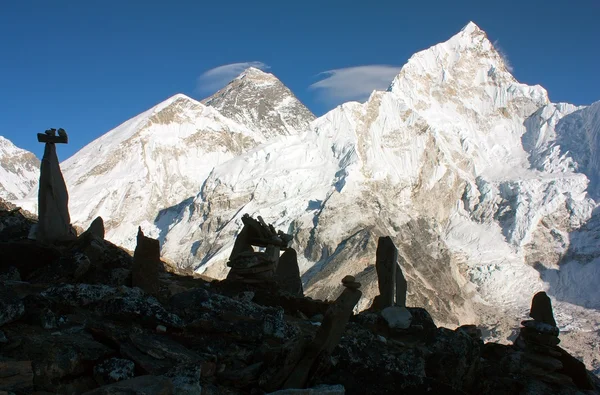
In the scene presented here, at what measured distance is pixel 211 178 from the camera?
5354 inches

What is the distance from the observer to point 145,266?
938cm

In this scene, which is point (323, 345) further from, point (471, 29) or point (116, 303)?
point (471, 29)

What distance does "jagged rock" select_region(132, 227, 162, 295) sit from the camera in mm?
9297

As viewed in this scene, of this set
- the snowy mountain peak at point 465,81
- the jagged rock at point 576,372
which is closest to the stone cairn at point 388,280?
the jagged rock at point 576,372

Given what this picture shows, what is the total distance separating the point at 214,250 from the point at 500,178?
7262 cm

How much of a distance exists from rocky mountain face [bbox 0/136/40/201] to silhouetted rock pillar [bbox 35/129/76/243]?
145 meters

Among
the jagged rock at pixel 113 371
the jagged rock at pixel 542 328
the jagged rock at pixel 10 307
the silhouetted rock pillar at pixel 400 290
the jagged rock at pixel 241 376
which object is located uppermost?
the silhouetted rock pillar at pixel 400 290

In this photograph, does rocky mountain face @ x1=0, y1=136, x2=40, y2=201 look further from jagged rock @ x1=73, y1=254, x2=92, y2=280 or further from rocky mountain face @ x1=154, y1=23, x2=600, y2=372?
jagged rock @ x1=73, y1=254, x2=92, y2=280

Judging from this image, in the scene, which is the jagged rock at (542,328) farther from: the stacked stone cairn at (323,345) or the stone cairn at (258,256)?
the stone cairn at (258,256)

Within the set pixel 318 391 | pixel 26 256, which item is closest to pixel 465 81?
pixel 26 256

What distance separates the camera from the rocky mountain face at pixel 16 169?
154750 millimetres

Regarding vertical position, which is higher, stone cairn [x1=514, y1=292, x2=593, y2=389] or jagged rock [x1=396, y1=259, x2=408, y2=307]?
jagged rock [x1=396, y1=259, x2=408, y2=307]

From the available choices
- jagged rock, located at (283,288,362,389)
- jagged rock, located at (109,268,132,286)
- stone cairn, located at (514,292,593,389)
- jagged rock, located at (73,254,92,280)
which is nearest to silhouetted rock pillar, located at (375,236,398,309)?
stone cairn, located at (514,292,593,389)

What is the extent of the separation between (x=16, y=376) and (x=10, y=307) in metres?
1.11
